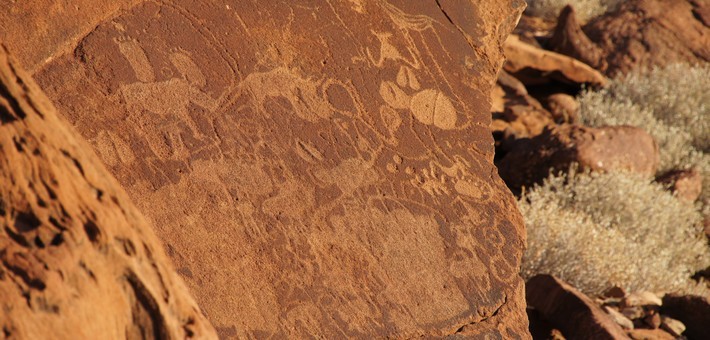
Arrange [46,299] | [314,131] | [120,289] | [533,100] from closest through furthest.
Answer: [46,299], [120,289], [314,131], [533,100]

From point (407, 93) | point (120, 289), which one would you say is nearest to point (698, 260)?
point (407, 93)

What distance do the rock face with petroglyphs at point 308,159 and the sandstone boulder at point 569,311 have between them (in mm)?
1023

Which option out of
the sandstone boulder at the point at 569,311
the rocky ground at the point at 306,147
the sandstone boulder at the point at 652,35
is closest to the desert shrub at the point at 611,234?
the sandstone boulder at the point at 569,311

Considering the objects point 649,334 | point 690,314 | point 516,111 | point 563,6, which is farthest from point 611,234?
point 563,6

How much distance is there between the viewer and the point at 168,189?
97.7 inches

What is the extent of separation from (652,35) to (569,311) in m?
4.98

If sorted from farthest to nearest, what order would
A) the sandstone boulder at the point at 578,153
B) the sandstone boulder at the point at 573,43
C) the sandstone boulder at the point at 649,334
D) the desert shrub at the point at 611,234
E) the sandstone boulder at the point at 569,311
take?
1. the sandstone boulder at the point at 573,43
2. the sandstone boulder at the point at 578,153
3. the desert shrub at the point at 611,234
4. the sandstone boulder at the point at 649,334
5. the sandstone boulder at the point at 569,311

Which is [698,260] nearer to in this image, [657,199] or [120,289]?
[657,199]

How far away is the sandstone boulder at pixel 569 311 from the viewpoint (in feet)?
12.3

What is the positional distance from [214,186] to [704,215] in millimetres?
4625

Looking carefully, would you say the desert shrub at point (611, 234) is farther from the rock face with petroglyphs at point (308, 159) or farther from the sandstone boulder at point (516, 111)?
the rock face with petroglyphs at point (308, 159)

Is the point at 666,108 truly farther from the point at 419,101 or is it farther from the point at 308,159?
the point at 308,159

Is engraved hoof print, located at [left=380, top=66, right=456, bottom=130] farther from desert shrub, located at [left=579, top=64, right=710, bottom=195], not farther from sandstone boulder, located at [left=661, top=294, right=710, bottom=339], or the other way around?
desert shrub, located at [left=579, top=64, right=710, bottom=195]

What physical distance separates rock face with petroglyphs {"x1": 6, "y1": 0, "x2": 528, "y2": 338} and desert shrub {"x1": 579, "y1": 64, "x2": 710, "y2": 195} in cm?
414
